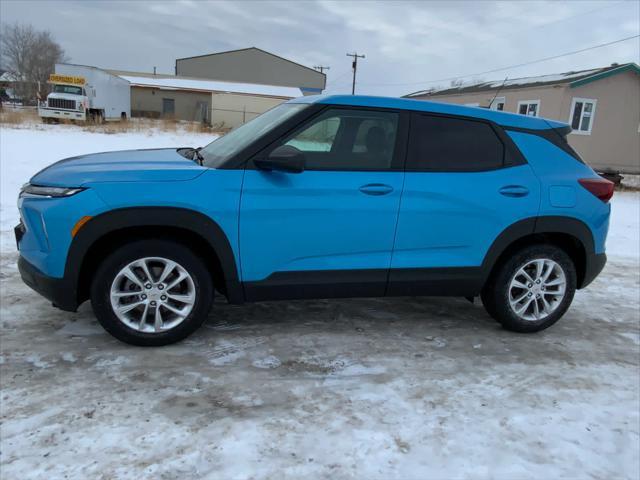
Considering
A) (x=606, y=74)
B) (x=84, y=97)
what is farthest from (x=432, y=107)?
(x=84, y=97)

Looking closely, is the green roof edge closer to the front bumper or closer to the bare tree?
the front bumper

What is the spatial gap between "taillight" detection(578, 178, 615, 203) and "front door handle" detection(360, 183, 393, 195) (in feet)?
5.58

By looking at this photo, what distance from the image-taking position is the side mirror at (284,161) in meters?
3.30

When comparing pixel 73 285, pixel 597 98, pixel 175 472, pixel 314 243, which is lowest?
pixel 175 472

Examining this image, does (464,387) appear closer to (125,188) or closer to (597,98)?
(125,188)

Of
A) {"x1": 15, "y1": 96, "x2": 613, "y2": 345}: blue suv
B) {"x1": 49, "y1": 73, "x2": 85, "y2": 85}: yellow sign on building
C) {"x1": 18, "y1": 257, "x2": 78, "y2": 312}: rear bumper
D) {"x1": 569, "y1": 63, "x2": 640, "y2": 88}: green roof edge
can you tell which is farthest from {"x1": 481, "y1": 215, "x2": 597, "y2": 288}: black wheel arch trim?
{"x1": 49, "y1": 73, "x2": 85, "y2": 85}: yellow sign on building

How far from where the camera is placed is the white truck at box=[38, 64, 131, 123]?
26609 mm

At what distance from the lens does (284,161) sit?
3289mm

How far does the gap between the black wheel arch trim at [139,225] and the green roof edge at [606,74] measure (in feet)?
63.8

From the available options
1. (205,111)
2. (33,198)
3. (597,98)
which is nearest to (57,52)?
(205,111)

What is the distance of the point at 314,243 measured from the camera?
3.54m

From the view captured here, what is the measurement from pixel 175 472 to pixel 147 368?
3.50ft

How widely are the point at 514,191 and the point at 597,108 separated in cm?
1934

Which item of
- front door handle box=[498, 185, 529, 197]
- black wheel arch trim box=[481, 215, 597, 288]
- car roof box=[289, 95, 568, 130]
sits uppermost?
car roof box=[289, 95, 568, 130]
